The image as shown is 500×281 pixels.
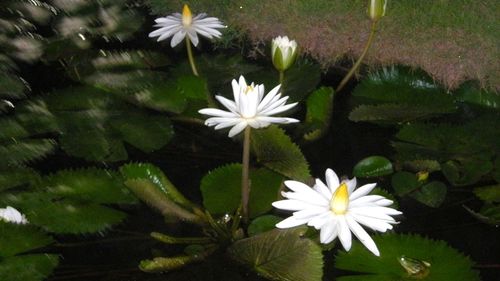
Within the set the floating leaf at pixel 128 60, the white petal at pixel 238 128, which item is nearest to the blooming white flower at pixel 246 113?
the white petal at pixel 238 128

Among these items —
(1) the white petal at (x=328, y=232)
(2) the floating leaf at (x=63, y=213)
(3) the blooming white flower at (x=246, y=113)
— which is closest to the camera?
(1) the white petal at (x=328, y=232)

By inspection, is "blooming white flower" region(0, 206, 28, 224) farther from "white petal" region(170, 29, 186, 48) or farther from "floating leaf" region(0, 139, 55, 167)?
"white petal" region(170, 29, 186, 48)

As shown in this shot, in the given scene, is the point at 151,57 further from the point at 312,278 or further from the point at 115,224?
the point at 312,278

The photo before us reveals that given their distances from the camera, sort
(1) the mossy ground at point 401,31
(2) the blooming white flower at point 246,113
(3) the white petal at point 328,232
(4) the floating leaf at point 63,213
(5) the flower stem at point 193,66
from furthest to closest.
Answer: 1. (1) the mossy ground at point 401,31
2. (5) the flower stem at point 193,66
3. (4) the floating leaf at point 63,213
4. (2) the blooming white flower at point 246,113
5. (3) the white petal at point 328,232

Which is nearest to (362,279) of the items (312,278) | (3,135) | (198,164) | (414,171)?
(312,278)

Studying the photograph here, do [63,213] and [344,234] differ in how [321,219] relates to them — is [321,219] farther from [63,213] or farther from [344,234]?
[63,213]

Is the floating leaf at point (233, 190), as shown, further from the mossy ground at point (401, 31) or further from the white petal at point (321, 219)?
the mossy ground at point (401, 31)
